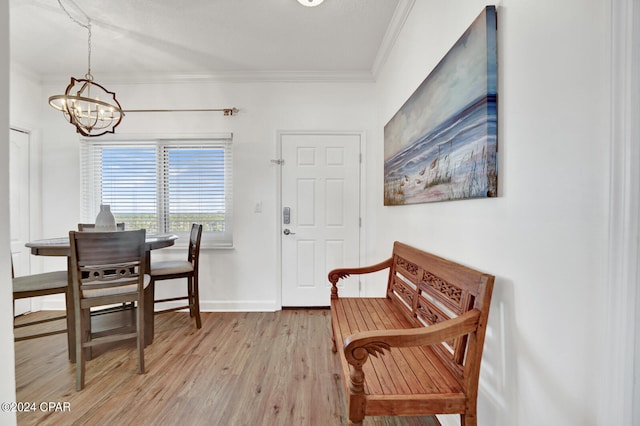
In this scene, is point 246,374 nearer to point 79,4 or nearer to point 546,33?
point 546,33

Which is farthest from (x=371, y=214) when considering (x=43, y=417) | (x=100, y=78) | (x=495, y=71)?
(x=100, y=78)

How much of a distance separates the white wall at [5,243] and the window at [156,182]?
6.90 feet

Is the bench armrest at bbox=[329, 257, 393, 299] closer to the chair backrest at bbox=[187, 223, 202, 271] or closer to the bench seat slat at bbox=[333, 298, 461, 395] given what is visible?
the bench seat slat at bbox=[333, 298, 461, 395]

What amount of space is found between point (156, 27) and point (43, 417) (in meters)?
2.80

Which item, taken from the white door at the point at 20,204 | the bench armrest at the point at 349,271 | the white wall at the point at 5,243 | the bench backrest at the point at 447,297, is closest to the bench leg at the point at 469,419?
the bench backrest at the point at 447,297

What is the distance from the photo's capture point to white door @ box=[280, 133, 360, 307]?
2965 millimetres

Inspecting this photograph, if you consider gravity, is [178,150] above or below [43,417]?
above

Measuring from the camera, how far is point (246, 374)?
1.84 meters

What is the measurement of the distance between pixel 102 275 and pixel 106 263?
0.27ft

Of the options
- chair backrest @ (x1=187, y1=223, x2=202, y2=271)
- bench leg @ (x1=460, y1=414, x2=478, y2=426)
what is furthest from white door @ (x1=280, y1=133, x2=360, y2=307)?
bench leg @ (x1=460, y1=414, x2=478, y2=426)

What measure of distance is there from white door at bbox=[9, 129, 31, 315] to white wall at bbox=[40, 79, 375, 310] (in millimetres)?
153

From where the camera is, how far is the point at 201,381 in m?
1.77

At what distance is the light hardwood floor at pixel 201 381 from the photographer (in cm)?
147

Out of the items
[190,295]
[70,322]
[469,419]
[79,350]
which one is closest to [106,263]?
[79,350]
